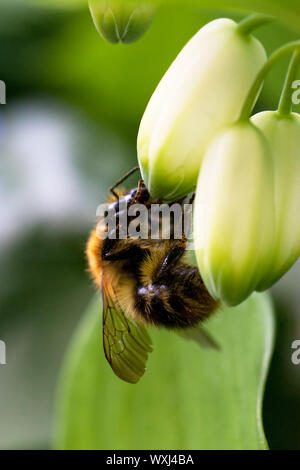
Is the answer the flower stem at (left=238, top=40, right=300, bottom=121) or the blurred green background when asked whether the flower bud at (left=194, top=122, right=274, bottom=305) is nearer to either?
the flower stem at (left=238, top=40, right=300, bottom=121)

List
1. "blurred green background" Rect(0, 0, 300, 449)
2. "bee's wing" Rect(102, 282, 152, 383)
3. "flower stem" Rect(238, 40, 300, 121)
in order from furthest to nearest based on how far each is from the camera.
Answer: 1. "blurred green background" Rect(0, 0, 300, 449)
2. "bee's wing" Rect(102, 282, 152, 383)
3. "flower stem" Rect(238, 40, 300, 121)

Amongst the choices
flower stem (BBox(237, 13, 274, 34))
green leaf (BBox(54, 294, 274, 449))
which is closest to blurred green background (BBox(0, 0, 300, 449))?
green leaf (BBox(54, 294, 274, 449))

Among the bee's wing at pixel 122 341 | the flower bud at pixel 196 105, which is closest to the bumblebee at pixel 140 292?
the bee's wing at pixel 122 341

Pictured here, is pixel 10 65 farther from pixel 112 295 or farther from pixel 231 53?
pixel 231 53

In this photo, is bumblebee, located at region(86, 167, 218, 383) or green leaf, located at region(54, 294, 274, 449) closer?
bumblebee, located at region(86, 167, 218, 383)

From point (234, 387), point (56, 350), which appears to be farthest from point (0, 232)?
point (234, 387)

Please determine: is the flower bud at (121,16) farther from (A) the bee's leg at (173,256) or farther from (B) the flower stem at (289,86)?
(A) the bee's leg at (173,256)
